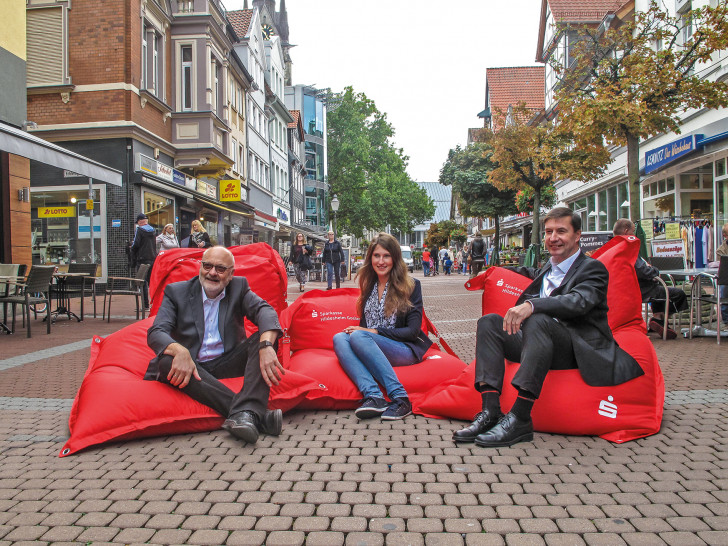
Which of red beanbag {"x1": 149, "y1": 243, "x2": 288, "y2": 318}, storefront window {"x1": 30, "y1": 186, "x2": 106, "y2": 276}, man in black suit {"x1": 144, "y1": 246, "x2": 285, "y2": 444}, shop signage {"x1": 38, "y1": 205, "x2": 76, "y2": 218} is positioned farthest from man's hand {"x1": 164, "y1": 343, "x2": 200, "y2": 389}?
shop signage {"x1": 38, "y1": 205, "x2": 76, "y2": 218}

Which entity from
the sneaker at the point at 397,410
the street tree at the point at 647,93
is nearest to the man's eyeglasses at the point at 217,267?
the sneaker at the point at 397,410

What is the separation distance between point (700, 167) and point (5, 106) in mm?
17039

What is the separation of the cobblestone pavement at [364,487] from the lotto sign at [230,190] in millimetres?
21403

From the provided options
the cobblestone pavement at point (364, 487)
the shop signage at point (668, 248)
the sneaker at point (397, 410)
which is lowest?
the cobblestone pavement at point (364, 487)

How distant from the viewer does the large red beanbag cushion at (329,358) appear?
14.5 feet

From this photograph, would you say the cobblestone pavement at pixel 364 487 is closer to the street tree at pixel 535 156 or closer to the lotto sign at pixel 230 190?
the street tree at pixel 535 156

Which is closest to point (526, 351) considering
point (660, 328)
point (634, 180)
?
point (660, 328)

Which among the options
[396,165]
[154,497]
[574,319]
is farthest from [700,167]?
[396,165]

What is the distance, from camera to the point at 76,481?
3023 mm

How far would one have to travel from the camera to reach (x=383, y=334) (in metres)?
4.65

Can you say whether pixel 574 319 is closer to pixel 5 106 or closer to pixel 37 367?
pixel 37 367

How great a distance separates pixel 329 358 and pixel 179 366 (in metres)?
1.39

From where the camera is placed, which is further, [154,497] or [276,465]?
[276,465]

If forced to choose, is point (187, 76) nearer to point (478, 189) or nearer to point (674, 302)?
point (478, 189)
